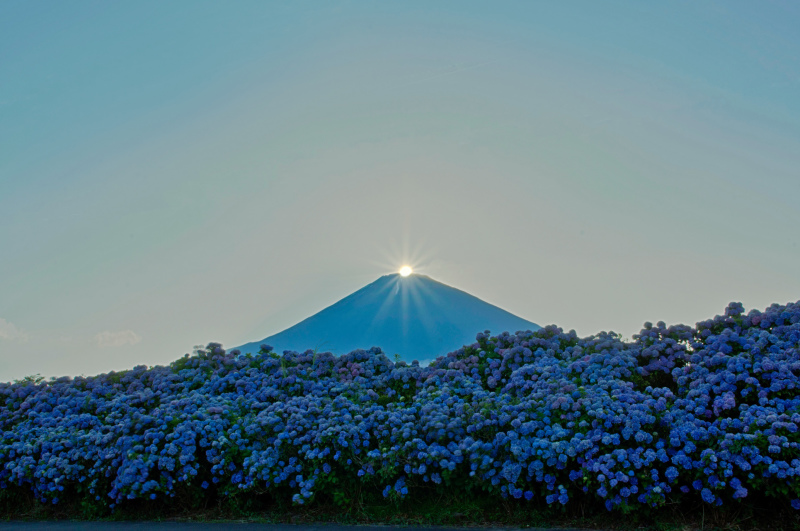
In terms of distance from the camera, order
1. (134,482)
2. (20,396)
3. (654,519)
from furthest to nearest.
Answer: (20,396), (134,482), (654,519)

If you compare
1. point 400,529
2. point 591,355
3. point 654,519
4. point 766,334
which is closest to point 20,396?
point 400,529

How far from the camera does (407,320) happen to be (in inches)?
1351

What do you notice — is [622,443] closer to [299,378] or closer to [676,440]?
[676,440]

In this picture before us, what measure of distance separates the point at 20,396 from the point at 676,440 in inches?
371

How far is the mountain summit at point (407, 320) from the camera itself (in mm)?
31938

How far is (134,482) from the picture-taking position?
650cm

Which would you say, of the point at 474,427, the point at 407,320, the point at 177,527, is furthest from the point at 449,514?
the point at 407,320

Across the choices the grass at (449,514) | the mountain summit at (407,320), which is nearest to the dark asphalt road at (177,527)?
the grass at (449,514)

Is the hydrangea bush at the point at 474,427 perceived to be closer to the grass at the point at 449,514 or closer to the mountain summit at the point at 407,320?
the grass at the point at 449,514

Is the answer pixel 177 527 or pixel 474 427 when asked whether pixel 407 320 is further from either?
pixel 474 427

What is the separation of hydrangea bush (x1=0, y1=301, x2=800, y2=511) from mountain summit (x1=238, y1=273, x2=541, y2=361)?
75.0 ft

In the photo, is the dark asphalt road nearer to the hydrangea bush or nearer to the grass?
the grass

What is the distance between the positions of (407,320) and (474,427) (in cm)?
2841

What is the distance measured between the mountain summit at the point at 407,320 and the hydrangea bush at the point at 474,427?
2287cm
